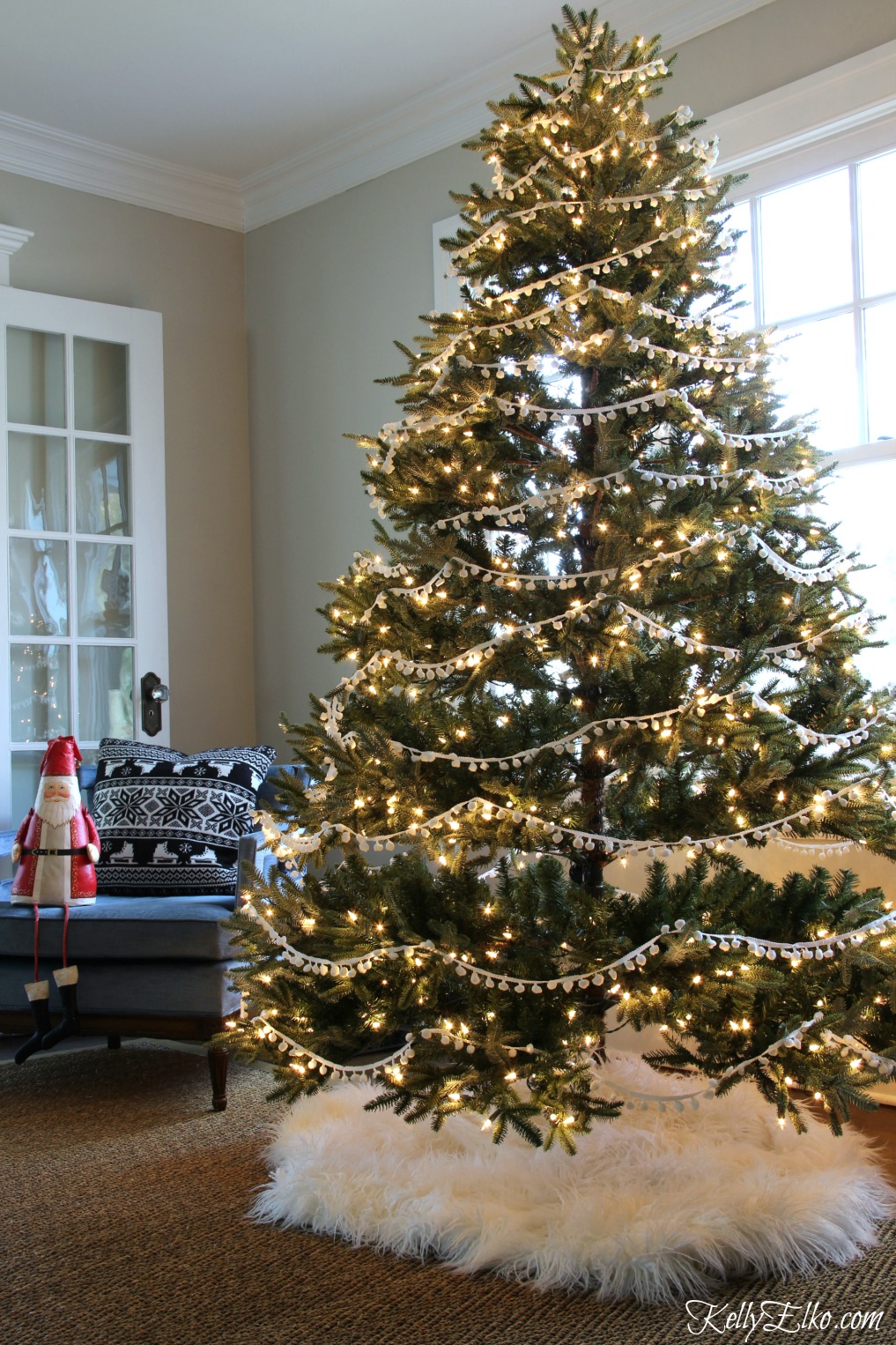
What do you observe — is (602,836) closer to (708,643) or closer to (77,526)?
(708,643)

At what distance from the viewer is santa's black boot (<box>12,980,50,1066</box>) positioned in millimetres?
2539

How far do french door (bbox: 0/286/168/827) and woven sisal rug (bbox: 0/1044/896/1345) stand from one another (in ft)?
6.21

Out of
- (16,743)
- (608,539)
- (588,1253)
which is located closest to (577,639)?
(608,539)

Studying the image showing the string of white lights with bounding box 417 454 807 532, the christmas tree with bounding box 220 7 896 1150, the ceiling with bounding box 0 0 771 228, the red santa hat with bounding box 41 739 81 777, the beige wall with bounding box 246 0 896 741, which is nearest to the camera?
the christmas tree with bounding box 220 7 896 1150

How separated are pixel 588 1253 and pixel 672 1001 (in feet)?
1.22

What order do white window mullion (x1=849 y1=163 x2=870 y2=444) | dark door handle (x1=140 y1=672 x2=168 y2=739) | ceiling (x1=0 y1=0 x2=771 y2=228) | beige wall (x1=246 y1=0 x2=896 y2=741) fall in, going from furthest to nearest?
1. dark door handle (x1=140 y1=672 x2=168 y2=739)
2. beige wall (x1=246 y1=0 x2=896 y2=741)
3. ceiling (x1=0 y1=0 x2=771 y2=228)
4. white window mullion (x1=849 y1=163 x2=870 y2=444)

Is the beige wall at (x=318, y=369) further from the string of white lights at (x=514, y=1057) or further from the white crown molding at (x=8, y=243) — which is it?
the string of white lights at (x=514, y=1057)

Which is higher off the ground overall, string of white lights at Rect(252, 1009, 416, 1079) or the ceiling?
the ceiling

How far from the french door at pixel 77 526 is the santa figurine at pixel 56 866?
120 centimetres

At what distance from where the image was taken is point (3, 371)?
386cm

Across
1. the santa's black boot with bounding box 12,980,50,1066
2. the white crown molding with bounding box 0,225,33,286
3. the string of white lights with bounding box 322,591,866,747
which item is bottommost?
the santa's black boot with bounding box 12,980,50,1066

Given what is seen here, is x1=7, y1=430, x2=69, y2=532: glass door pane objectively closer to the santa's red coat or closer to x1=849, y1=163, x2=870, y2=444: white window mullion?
the santa's red coat

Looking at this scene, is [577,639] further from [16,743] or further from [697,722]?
[16,743]

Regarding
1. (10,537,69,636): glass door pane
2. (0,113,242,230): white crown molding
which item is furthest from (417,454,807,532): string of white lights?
(0,113,242,230): white crown molding
